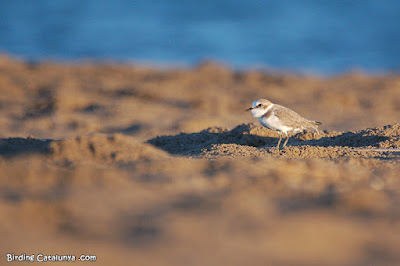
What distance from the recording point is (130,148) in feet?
15.4

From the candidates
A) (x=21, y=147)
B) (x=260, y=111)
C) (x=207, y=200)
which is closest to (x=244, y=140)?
(x=260, y=111)

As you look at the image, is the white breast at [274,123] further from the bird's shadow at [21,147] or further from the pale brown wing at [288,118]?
the bird's shadow at [21,147]

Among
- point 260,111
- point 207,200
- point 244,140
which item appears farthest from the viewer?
point 244,140

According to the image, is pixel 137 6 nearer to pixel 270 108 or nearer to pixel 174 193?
pixel 270 108

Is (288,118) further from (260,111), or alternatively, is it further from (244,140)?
(244,140)

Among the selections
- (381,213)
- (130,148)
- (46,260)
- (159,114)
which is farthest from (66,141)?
(159,114)

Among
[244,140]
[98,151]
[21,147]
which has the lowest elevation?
[98,151]

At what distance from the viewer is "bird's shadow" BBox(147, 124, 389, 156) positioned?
5966 millimetres

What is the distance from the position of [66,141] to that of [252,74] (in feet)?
32.4

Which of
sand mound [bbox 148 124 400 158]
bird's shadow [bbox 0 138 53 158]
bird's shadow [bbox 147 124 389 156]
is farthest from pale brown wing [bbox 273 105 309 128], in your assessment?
bird's shadow [bbox 0 138 53 158]

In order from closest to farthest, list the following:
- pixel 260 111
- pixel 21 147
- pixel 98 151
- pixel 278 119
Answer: pixel 98 151
pixel 21 147
pixel 278 119
pixel 260 111

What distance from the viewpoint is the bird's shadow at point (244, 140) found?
19.6 ft

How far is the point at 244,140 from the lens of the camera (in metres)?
6.27

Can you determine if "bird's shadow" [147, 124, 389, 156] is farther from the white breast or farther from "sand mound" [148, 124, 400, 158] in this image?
the white breast
